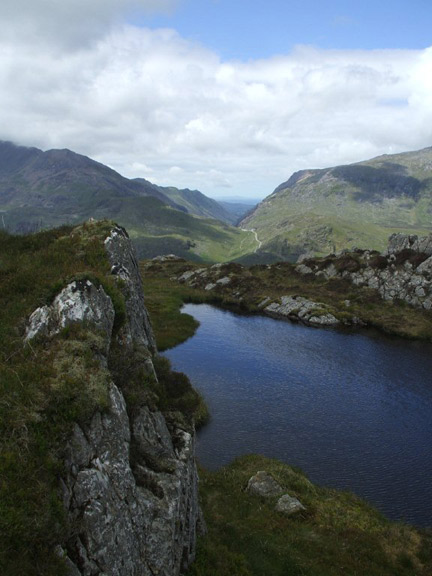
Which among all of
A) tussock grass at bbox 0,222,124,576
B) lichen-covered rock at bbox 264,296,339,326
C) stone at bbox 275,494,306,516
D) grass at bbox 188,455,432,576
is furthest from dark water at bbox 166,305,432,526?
tussock grass at bbox 0,222,124,576

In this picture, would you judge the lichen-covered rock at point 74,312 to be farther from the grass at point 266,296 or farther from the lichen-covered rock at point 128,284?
the grass at point 266,296

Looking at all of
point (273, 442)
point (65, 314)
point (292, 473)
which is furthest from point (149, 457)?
point (273, 442)

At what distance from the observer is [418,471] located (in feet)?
141

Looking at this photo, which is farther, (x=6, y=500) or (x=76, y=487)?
(x=76, y=487)

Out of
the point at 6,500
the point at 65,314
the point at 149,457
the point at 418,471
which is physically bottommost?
the point at 418,471

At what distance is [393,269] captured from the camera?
125 m

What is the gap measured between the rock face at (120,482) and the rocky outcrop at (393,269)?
348 feet

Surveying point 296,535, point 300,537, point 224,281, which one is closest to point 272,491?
point 296,535

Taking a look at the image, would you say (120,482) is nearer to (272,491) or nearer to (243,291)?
(272,491)

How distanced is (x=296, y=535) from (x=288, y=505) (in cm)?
369

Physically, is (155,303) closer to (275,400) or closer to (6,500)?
(275,400)

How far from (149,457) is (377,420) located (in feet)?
141

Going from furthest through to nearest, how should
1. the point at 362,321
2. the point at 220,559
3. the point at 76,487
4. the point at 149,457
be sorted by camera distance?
the point at 362,321 < the point at 220,559 < the point at 149,457 < the point at 76,487

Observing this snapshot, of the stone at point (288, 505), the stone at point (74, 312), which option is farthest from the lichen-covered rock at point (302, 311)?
the stone at point (74, 312)
